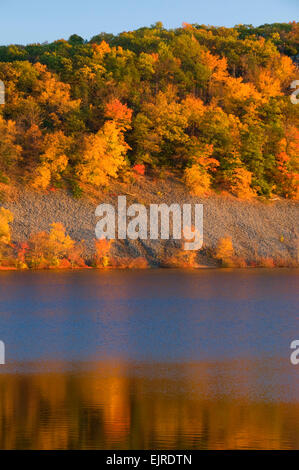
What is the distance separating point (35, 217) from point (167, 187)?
14836 millimetres

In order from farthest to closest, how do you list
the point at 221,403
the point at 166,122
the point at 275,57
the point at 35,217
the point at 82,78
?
1. the point at 275,57
2. the point at 82,78
3. the point at 166,122
4. the point at 35,217
5. the point at 221,403

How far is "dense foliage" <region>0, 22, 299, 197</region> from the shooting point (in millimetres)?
65562

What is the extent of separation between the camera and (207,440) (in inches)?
512

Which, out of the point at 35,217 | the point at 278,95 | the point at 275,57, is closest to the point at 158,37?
the point at 275,57

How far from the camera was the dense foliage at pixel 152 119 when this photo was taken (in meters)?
65.6

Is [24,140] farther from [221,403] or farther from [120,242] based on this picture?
[221,403]

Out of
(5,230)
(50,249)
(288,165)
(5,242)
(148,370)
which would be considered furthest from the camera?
(288,165)

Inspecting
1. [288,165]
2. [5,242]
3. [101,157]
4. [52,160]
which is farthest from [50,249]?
[288,165]

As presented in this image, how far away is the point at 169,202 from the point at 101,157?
7702mm

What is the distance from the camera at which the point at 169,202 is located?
216 feet

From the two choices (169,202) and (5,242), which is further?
(169,202)

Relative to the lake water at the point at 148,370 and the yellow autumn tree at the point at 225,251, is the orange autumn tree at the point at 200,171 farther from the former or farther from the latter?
the lake water at the point at 148,370

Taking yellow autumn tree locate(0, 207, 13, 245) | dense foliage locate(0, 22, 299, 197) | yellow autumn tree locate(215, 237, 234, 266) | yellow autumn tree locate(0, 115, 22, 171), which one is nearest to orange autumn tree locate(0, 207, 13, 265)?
yellow autumn tree locate(0, 207, 13, 245)

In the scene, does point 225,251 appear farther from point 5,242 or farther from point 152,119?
point 152,119
